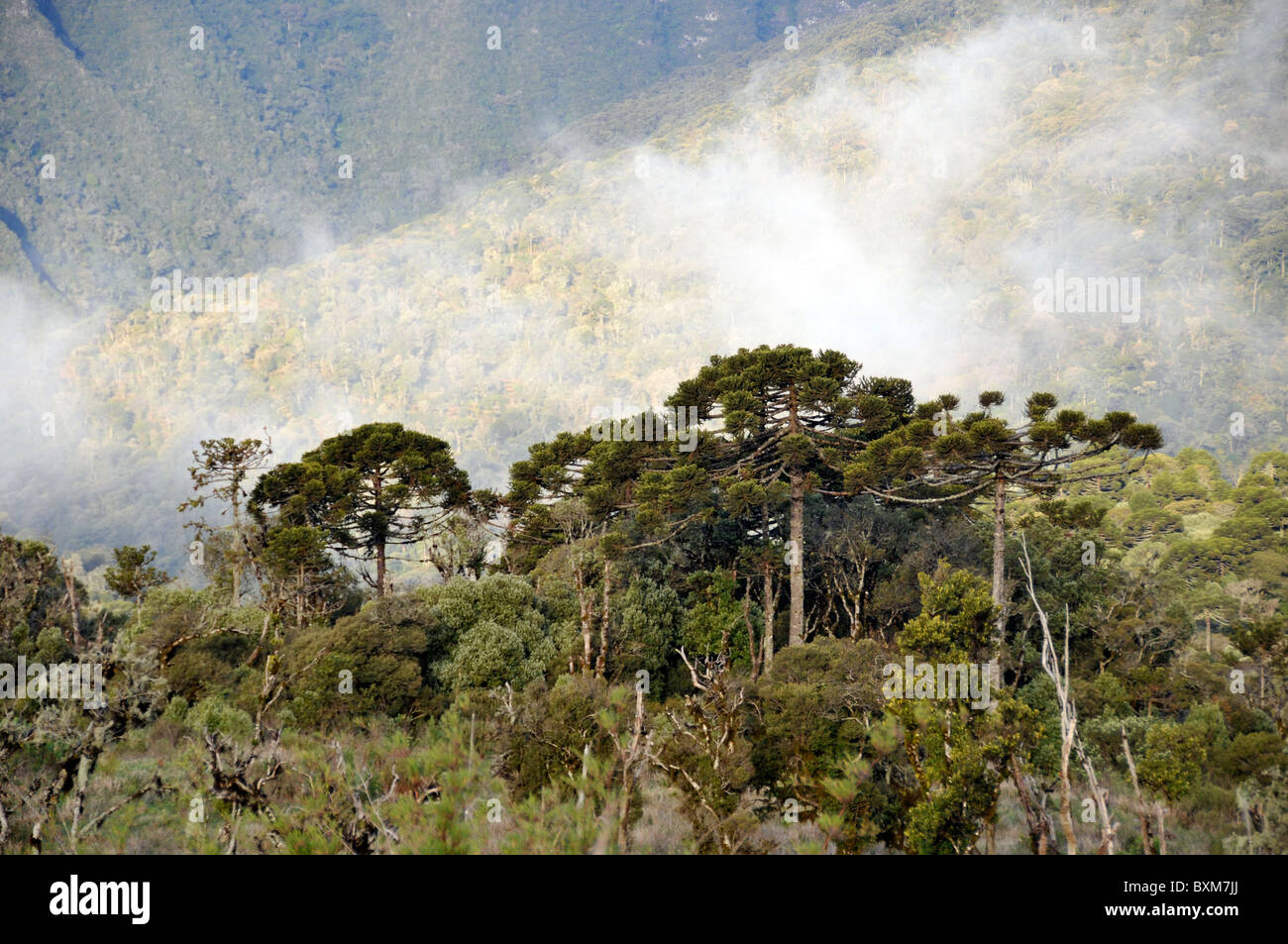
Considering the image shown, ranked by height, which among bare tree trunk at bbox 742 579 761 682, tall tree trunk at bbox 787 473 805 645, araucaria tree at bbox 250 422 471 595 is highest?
araucaria tree at bbox 250 422 471 595

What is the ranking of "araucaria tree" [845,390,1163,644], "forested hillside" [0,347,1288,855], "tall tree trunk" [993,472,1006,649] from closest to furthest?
"forested hillside" [0,347,1288,855] → "tall tree trunk" [993,472,1006,649] → "araucaria tree" [845,390,1163,644]

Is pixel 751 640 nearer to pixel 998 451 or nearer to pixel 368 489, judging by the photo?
pixel 998 451

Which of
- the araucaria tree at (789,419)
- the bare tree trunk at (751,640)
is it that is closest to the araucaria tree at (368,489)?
the araucaria tree at (789,419)

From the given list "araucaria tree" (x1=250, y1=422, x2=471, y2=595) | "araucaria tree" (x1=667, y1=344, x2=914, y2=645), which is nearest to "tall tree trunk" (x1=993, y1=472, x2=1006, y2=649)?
"araucaria tree" (x1=667, y1=344, x2=914, y2=645)

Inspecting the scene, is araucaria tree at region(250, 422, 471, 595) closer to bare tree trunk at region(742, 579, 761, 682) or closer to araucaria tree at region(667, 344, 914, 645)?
araucaria tree at region(667, 344, 914, 645)

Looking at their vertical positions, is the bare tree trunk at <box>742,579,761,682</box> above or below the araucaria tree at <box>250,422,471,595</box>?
below

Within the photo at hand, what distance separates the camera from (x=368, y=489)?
3306cm

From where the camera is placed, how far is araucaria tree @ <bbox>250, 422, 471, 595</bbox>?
31.6 metres

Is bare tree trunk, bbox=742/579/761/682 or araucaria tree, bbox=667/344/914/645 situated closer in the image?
araucaria tree, bbox=667/344/914/645

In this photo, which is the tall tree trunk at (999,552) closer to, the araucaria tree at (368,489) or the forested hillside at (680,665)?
the forested hillside at (680,665)

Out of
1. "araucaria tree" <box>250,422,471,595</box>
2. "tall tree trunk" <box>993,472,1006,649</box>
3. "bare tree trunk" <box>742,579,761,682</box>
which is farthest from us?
"araucaria tree" <box>250,422,471,595</box>
